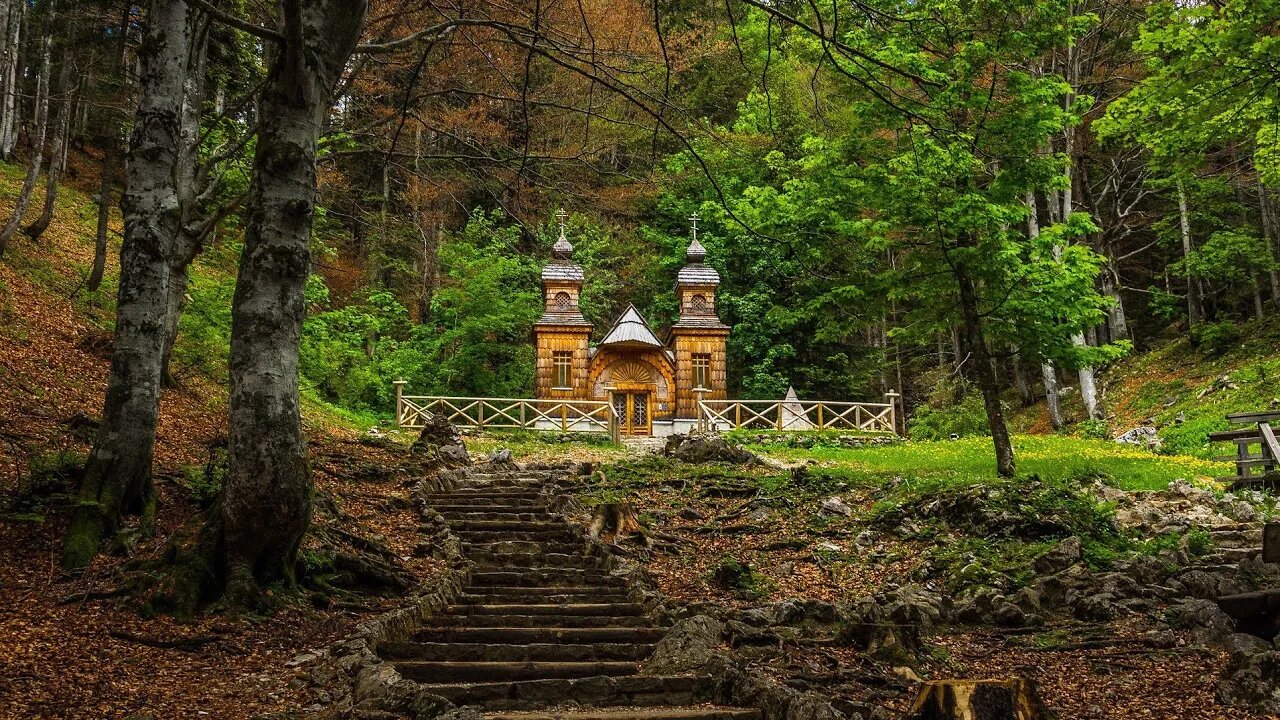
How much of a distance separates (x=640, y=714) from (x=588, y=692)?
526mm

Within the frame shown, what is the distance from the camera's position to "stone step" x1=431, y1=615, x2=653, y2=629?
24.6 ft

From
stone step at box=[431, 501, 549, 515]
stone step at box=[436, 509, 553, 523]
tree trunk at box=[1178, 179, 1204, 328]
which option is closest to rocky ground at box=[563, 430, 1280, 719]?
stone step at box=[436, 509, 553, 523]

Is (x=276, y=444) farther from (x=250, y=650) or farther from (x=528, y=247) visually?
(x=528, y=247)

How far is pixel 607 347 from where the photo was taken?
3128 cm

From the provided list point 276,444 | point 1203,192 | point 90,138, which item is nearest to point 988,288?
point 276,444

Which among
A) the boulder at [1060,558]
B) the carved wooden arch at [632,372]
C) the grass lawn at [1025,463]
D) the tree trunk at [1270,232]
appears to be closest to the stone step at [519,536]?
the boulder at [1060,558]

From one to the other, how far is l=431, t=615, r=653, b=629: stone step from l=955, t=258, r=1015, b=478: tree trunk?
8.29 metres

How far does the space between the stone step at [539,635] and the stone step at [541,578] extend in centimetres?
192

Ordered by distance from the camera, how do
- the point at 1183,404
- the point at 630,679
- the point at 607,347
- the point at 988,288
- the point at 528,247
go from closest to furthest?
1. the point at 630,679
2. the point at 988,288
3. the point at 1183,404
4. the point at 607,347
5. the point at 528,247

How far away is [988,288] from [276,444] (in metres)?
11.7

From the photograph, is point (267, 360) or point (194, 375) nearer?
point (267, 360)

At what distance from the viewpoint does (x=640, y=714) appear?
5152 millimetres

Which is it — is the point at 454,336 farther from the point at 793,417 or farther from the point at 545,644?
the point at 545,644

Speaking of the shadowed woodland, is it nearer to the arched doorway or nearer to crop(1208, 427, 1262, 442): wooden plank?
crop(1208, 427, 1262, 442): wooden plank
